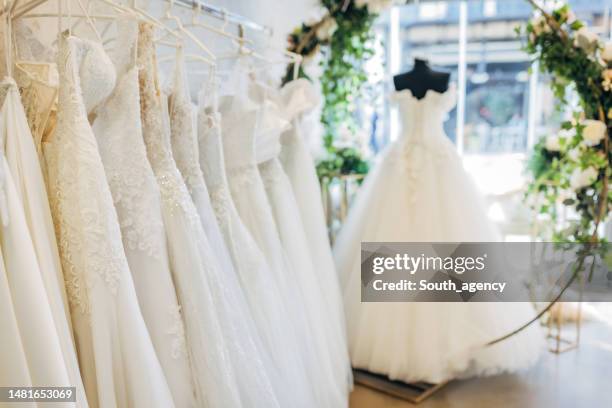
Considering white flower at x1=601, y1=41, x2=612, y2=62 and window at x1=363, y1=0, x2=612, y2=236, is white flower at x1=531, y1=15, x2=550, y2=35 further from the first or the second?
window at x1=363, y1=0, x2=612, y2=236

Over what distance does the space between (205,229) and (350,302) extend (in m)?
1.19

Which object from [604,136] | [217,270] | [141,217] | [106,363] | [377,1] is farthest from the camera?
[377,1]

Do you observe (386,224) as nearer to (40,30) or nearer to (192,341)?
(192,341)

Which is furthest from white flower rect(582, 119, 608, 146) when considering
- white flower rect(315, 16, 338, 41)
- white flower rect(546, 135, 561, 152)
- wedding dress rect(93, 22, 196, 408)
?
wedding dress rect(93, 22, 196, 408)

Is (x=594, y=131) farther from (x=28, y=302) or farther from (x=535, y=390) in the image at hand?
(x=28, y=302)

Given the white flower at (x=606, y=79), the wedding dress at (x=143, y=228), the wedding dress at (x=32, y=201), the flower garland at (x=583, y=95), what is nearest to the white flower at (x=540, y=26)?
the flower garland at (x=583, y=95)

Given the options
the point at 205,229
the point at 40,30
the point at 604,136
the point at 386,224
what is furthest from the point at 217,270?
the point at 604,136

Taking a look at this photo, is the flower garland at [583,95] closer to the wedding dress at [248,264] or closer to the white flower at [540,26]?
the white flower at [540,26]

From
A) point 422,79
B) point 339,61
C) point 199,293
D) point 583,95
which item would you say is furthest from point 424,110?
point 199,293

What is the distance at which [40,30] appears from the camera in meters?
1.34

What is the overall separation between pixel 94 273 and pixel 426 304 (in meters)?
1.48

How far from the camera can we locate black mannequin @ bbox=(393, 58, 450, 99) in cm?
227

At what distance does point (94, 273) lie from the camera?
972 mm

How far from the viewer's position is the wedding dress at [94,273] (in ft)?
3.20
